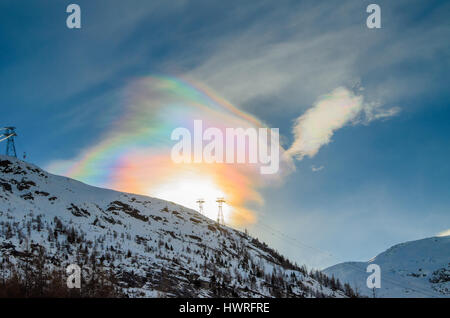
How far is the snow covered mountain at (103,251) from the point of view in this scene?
85.5ft

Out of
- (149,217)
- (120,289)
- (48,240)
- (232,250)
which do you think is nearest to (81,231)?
(48,240)

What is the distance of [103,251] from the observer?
37.8 m

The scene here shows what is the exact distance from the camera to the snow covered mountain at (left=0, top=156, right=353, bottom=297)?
2605 centimetres

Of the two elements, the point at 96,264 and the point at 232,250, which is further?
the point at 232,250

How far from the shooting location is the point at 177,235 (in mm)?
73250

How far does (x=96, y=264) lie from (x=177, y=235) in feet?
137
